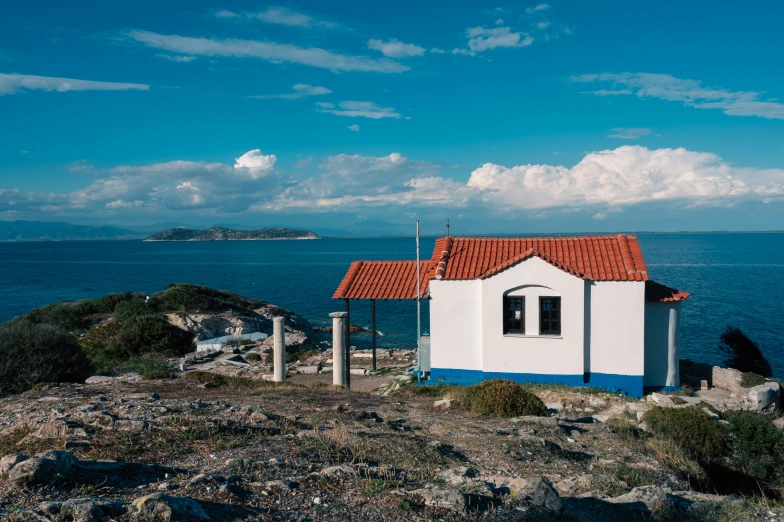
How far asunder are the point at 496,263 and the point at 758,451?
34.1 ft

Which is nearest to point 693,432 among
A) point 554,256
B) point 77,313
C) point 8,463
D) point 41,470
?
point 554,256

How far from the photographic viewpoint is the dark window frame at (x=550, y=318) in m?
18.9

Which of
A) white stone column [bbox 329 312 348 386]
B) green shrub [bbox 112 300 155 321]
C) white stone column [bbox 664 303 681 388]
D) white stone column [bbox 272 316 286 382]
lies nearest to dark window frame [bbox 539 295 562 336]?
white stone column [bbox 664 303 681 388]

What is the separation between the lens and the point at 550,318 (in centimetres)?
1905

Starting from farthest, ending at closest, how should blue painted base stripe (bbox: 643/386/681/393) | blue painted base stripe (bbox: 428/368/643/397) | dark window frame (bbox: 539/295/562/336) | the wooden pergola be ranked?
1. the wooden pergola
2. blue painted base stripe (bbox: 643/386/681/393)
3. dark window frame (bbox: 539/295/562/336)
4. blue painted base stripe (bbox: 428/368/643/397)

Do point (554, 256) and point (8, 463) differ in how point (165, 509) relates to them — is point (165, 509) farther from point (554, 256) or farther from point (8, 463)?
point (554, 256)

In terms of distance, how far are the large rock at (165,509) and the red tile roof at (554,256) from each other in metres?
14.8

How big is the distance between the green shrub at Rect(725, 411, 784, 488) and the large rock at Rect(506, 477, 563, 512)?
737 cm

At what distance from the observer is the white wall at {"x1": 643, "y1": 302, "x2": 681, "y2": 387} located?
63.1 feet

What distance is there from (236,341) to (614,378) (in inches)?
833

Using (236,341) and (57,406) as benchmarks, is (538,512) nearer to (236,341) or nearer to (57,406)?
(57,406)

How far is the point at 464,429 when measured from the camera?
11.3 m

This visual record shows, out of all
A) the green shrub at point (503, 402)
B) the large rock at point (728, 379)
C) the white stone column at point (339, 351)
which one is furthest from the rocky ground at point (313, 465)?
the large rock at point (728, 379)

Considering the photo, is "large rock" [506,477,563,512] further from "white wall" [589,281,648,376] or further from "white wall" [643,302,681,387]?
"white wall" [643,302,681,387]
